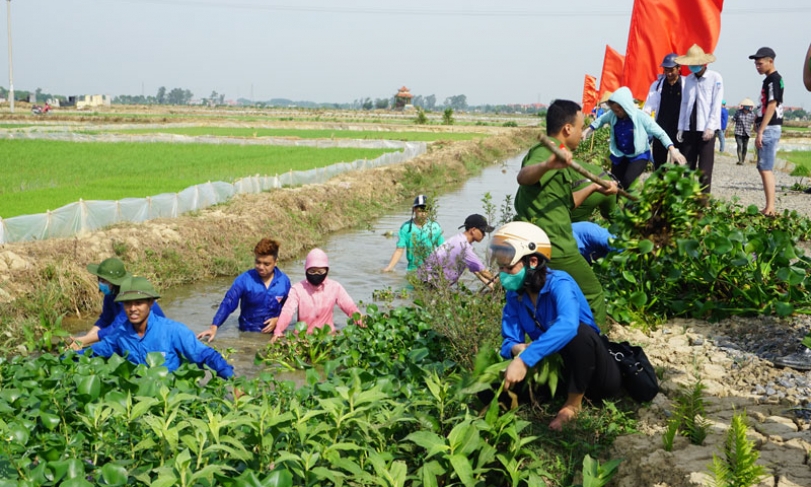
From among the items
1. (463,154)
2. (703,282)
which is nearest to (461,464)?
(703,282)

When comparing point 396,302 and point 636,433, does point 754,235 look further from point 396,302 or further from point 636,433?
point 396,302

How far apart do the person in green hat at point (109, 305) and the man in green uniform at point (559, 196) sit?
2.84 m

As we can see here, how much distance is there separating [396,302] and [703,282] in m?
4.07

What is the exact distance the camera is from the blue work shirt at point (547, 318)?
3.63m

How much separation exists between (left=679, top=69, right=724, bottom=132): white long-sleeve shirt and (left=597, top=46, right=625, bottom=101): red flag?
9341 mm

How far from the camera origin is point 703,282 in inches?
217

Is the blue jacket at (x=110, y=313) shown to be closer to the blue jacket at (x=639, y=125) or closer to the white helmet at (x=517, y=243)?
the white helmet at (x=517, y=243)

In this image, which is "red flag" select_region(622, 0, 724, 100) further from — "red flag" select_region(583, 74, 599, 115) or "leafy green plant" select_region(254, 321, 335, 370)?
"red flag" select_region(583, 74, 599, 115)

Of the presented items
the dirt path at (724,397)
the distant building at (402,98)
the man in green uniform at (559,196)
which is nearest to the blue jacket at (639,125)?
the dirt path at (724,397)

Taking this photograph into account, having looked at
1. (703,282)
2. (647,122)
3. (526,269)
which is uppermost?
(647,122)

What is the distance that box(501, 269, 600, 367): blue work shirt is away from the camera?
363cm

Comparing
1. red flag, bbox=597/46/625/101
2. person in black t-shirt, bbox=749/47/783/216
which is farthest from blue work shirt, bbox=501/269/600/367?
red flag, bbox=597/46/625/101

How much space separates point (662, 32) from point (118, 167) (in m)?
13.5

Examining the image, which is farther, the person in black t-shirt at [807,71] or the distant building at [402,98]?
the distant building at [402,98]
